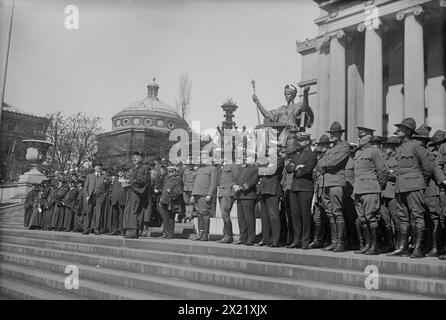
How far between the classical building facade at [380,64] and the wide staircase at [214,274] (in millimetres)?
15693

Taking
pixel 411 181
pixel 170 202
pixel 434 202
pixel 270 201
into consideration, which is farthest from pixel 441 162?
pixel 170 202

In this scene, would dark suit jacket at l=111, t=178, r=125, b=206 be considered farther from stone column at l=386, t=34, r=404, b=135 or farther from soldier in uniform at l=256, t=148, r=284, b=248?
stone column at l=386, t=34, r=404, b=135

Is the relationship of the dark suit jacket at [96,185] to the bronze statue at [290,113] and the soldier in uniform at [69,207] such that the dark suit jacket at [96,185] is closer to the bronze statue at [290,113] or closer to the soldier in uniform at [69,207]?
the soldier in uniform at [69,207]

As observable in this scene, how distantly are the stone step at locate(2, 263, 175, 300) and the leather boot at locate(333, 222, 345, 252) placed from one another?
10.1 feet

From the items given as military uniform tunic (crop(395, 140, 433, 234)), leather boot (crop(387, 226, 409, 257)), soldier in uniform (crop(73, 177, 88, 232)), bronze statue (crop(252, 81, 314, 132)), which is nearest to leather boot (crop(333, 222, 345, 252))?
leather boot (crop(387, 226, 409, 257))

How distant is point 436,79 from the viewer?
2170 centimetres

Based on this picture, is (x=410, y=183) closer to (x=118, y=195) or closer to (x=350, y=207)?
(x=350, y=207)

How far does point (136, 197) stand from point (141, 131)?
4792cm

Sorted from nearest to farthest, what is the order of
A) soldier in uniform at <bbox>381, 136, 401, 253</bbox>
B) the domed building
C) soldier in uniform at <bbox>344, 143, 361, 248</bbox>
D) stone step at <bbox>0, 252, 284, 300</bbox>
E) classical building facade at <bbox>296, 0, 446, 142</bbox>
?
stone step at <bbox>0, 252, 284, 300</bbox> → soldier in uniform at <bbox>381, 136, 401, 253</bbox> → soldier in uniform at <bbox>344, 143, 361, 248</bbox> → classical building facade at <bbox>296, 0, 446, 142</bbox> → the domed building

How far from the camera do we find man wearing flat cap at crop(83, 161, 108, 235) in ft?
40.7

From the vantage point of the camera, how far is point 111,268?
309 inches

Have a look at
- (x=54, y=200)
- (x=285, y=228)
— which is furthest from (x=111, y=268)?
(x=54, y=200)

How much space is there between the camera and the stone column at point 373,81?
21.3 metres

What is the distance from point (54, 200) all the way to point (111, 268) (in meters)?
7.80
